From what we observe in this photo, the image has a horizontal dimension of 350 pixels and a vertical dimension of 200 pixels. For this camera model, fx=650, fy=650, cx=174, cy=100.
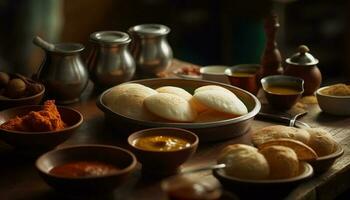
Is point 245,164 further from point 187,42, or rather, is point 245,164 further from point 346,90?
point 187,42

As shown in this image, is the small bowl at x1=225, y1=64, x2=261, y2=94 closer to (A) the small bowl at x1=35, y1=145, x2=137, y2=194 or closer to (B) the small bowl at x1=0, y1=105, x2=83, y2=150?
(B) the small bowl at x1=0, y1=105, x2=83, y2=150

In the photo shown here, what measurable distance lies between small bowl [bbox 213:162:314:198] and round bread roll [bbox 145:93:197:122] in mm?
340

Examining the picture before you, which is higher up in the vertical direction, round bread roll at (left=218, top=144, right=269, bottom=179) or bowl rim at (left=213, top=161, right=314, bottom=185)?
round bread roll at (left=218, top=144, right=269, bottom=179)

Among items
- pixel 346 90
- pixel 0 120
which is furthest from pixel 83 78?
pixel 346 90

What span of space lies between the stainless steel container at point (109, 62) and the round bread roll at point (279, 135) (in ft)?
2.23

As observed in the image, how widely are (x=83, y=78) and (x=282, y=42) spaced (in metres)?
1.96

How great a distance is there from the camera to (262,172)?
1441 millimetres

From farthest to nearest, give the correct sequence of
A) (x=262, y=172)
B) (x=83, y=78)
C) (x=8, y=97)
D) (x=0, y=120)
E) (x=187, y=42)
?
(x=187, y=42) → (x=83, y=78) → (x=8, y=97) → (x=0, y=120) → (x=262, y=172)

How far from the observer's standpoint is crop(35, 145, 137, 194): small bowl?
4.55 ft

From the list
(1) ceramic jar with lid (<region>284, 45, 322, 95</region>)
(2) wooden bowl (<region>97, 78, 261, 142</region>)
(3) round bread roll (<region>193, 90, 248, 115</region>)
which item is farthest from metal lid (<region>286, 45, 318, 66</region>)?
(3) round bread roll (<region>193, 90, 248, 115</region>)

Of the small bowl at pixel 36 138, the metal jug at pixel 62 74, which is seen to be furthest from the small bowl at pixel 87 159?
the metal jug at pixel 62 74

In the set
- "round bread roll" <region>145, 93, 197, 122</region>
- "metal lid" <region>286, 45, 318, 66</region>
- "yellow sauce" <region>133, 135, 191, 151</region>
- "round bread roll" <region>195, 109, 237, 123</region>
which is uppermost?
"metal lid" <region>286, 45, 318, 66</region>

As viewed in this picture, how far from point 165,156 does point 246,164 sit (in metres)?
0.20

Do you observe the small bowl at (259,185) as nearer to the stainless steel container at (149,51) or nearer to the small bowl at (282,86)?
the small bowl at (282,86)
